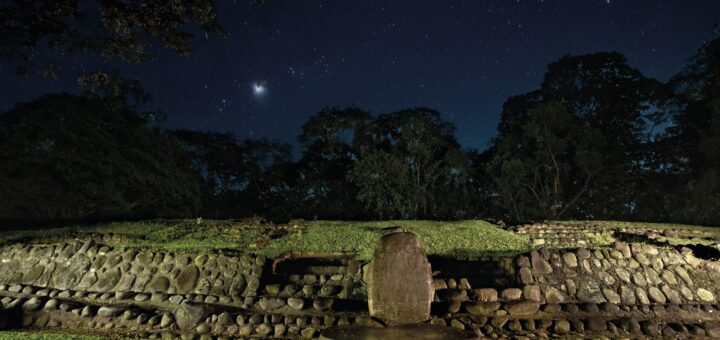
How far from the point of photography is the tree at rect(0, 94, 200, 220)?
18.8m

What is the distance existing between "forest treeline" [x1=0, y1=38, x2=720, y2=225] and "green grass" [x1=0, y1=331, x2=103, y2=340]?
13.4 meters

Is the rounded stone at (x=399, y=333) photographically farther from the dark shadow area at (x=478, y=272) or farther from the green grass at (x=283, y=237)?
the green grass at (x=283, y=237)

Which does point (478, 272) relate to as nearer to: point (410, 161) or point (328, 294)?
point (328, 294)

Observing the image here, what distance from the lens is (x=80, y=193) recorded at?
2042cm

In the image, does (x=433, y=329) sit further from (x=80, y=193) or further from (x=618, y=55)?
(x=618, y=55)

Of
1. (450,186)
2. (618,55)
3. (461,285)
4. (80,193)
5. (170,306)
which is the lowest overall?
(170,306)

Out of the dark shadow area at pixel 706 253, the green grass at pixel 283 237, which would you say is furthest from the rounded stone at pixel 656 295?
the green grass at pixel 283 237

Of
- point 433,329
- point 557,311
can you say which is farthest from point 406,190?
point 433,329

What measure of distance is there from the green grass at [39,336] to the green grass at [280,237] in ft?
11.9

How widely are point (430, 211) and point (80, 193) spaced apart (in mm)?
18433

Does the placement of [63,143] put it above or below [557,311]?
above

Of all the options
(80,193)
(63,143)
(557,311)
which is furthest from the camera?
(80,193)

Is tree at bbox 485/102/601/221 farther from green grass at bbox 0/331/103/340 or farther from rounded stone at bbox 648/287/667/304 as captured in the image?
green grass at bbox 0/331/103/340

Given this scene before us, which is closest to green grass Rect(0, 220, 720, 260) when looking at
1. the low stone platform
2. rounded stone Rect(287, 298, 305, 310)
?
the low stone platform
